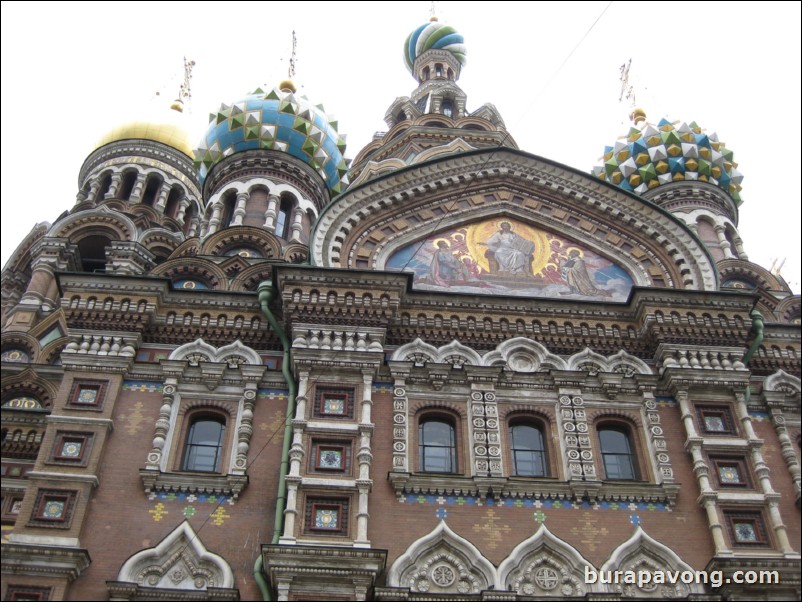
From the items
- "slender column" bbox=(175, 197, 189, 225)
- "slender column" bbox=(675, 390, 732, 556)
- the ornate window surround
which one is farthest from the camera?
"slender column" bbox=(175, 197, 189, 225)

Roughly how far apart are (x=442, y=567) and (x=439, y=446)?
129 centimetres

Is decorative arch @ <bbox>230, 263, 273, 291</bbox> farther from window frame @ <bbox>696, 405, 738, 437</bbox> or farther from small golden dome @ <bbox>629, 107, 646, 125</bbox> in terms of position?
small golden dome @ <bbox>629, 107, 646, 125</bbox>

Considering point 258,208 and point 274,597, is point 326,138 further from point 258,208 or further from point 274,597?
point 274,597

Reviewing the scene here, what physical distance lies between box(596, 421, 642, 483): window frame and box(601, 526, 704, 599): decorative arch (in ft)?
2.05

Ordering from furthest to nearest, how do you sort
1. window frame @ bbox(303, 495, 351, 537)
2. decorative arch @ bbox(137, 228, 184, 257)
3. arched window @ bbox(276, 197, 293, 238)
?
decorative arch @ bbox(137, 228, 184, 257), arched window @ bbox(276, 197, 293, 238), window frame @ bbox(303, 495, 351, 537)

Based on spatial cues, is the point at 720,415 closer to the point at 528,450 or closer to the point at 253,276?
the point at 528,450

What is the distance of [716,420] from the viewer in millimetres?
8844

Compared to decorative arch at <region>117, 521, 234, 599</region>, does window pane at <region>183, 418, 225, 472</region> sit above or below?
above

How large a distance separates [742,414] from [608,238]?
9.04ft

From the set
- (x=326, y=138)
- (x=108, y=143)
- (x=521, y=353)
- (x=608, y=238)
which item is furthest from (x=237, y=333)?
(x=108, y=143)

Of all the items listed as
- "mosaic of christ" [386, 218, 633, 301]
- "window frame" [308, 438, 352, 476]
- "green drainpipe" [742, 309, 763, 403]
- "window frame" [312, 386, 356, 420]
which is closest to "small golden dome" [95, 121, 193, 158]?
"mosaic of christ" [386, 218, 633, 301]

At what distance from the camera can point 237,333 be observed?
9.30m

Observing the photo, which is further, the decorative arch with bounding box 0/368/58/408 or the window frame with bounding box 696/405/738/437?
the decorative arch with bounding box 0/368/58/408

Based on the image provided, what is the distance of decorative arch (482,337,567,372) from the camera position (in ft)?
30.0
